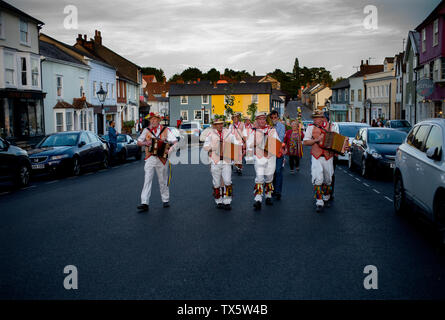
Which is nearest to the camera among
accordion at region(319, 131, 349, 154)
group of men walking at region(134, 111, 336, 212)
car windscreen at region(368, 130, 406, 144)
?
accordion at region(319, 131, 349, 154)

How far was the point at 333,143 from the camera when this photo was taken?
9359 millimetres

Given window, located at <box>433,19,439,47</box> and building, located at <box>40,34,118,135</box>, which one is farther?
building, located at <box>40,34,118,135</box>

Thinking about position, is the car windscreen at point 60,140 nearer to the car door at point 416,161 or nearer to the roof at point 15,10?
the roof at point 15,10

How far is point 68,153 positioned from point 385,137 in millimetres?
10801

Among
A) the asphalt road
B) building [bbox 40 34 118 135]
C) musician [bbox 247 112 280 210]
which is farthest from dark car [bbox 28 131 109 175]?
building [bbox 40 34 118 135]

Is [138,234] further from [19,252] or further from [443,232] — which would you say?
[443,232]

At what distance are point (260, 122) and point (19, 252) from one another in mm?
5293

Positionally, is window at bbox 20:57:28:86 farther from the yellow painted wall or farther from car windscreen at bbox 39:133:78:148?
the yellow painted wall

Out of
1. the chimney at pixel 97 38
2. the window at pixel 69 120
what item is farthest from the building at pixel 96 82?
the chimney at pixel 97 38

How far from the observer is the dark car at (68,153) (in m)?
16.3

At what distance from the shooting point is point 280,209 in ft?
31.9

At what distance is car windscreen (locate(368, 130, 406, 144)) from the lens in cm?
1576

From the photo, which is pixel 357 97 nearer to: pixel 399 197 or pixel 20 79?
pixel 20 79

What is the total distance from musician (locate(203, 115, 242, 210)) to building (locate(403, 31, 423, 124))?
Result: 36.0 m
